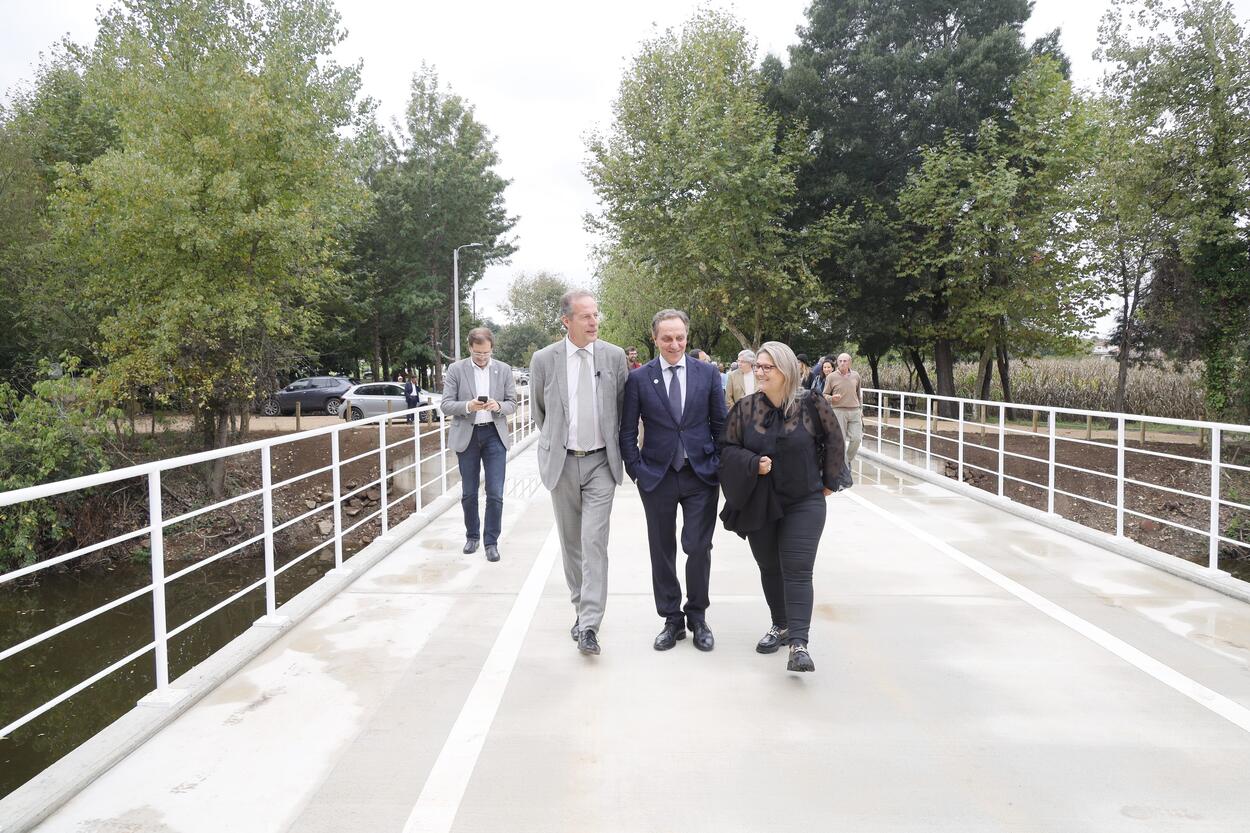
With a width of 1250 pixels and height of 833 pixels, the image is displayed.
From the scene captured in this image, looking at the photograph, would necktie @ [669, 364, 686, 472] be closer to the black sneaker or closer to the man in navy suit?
the man in navy suit

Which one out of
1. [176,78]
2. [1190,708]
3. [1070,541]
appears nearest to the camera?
[1190,708]

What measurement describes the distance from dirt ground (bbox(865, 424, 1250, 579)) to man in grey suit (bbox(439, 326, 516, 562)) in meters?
9.91

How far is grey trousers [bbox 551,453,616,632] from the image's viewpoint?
5285 mm

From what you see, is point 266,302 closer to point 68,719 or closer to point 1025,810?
point 68,719

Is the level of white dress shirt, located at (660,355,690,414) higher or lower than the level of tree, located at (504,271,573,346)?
lower

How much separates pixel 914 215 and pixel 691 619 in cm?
2599

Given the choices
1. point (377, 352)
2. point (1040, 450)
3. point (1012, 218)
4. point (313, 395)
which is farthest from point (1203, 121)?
point (377, 352)

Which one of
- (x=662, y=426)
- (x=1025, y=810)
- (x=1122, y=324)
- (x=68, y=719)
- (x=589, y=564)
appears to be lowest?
(x=68, y=719)

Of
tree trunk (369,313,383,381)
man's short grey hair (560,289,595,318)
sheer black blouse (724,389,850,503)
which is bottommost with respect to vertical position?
sheer black blouse (724,389,850,503)

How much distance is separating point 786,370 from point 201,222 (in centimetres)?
1762

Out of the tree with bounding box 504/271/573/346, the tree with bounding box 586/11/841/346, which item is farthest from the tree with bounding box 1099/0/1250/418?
the tree with bounding box 504/271/573/346

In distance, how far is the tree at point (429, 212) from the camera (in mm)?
44688

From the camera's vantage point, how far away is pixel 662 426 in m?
5.21

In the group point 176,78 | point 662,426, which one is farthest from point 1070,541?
point 176,78
